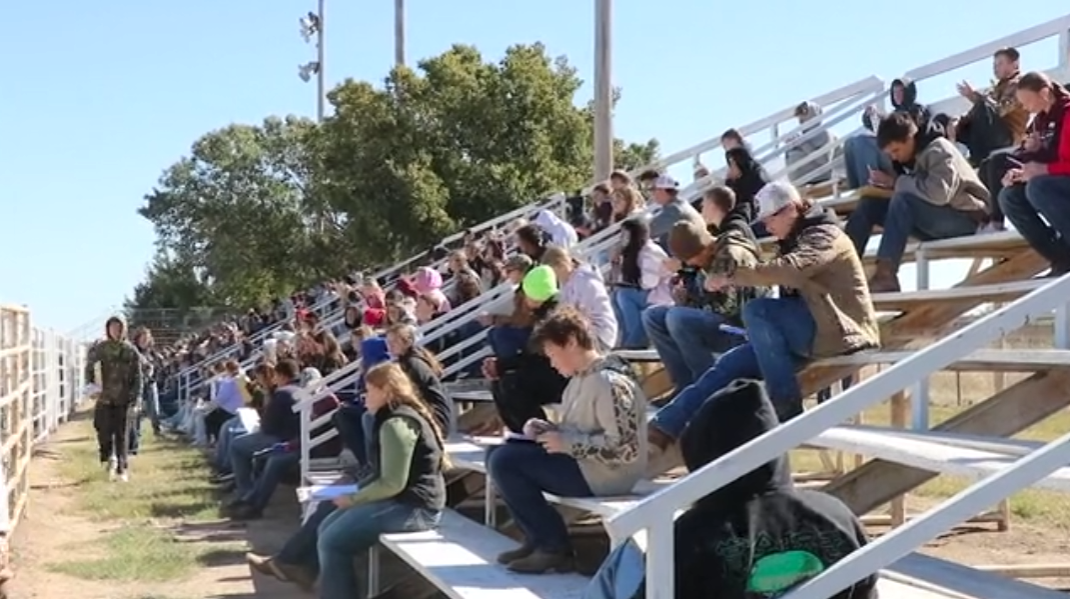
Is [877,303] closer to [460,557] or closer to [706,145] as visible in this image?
[460,557]

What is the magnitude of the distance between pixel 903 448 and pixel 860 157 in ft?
19.1

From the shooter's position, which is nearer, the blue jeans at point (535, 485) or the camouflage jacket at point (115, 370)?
the blue jeans at point (535, 485)

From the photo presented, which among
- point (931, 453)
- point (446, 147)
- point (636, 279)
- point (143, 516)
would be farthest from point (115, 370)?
point (446, 147)

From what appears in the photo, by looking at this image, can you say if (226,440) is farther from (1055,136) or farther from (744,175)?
(1055,136)

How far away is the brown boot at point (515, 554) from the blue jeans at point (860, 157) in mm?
4809

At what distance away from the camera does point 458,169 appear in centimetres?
2764

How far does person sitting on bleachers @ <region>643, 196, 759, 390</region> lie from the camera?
23.2 ft

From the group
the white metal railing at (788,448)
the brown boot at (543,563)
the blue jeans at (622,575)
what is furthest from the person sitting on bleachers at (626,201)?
the white metal railing at (788,448)

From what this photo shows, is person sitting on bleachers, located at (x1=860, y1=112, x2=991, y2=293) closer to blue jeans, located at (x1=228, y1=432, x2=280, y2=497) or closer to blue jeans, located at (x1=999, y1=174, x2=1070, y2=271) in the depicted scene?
blue jeans, located at (x1=999, y1=174, x2=1070, y2=271)

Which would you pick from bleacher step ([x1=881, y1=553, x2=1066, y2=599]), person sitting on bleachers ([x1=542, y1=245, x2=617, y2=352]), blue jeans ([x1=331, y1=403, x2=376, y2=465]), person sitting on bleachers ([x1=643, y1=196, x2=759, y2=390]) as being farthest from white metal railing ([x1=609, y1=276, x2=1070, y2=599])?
blue jeans ([x1=331, y1=403, x2=376, y2=465])

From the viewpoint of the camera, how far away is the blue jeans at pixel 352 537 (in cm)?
755

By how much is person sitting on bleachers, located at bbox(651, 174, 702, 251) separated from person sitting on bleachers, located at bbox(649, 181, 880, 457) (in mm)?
3364

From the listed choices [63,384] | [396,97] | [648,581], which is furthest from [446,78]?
[648,581]

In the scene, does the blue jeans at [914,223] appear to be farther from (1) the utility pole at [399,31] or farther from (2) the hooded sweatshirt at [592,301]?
(1) the utility pole at [399,31]
